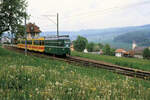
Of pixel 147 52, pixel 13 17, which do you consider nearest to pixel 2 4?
pixel 13 17

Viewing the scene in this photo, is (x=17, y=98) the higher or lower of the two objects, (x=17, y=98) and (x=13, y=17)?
the lower

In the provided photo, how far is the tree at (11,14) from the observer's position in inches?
844

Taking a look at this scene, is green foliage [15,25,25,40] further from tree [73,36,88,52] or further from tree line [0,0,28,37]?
tree [73,36,88,52]

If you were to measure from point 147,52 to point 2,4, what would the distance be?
84.9 metres

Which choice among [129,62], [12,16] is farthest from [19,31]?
[129,62]

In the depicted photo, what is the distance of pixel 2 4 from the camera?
21.0 meters

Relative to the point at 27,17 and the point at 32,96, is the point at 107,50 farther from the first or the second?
the point at 32,96

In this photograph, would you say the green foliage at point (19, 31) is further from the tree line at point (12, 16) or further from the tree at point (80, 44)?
the tree at point (80, 44)

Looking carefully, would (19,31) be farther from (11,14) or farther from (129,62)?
(129,62)

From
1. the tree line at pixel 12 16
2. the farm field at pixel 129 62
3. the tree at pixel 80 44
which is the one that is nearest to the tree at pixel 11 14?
the tree line at pixel 12 16

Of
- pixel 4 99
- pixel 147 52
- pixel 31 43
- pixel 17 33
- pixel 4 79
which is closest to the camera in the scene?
pixel 4 99

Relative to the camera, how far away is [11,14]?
72.4ft

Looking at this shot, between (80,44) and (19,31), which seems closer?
(19,31)

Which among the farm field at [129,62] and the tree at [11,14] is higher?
the tree at [11,14]
